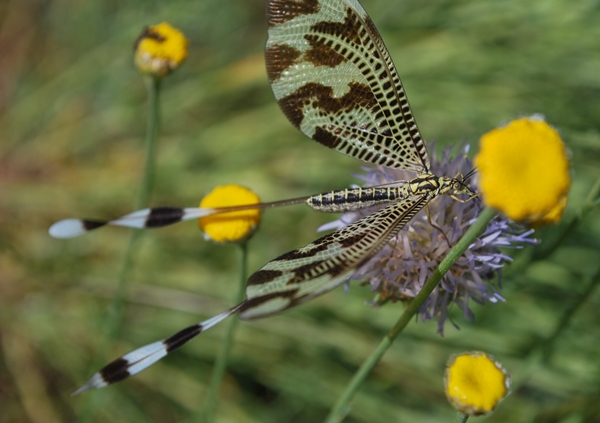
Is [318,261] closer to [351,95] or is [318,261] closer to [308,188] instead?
[351,95]

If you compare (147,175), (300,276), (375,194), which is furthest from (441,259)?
(147,175)

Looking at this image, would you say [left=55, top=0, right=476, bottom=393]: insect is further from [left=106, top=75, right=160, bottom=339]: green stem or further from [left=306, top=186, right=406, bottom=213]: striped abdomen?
[left=106, top=75, right=160, bottom=339]: green stem

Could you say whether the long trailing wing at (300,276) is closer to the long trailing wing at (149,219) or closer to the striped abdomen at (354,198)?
the striped abdomen at (354,198)

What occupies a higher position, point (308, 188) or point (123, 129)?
point (123, 129)

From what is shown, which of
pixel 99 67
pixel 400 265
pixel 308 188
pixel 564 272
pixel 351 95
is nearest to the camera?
pixel 400 265

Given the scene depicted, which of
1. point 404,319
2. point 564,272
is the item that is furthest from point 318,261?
point 564,272

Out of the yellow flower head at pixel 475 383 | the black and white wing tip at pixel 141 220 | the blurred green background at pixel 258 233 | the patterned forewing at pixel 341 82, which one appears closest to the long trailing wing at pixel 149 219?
the black and white wing tip at pixel 141 220

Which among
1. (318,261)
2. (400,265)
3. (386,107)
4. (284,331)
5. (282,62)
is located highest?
(282,62)

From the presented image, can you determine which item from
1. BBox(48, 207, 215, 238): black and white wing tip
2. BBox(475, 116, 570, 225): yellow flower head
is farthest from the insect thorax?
BBox(475, 116, 570, 225): yellow flower head

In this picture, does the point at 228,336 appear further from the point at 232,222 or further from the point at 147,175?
the point at 147,175
